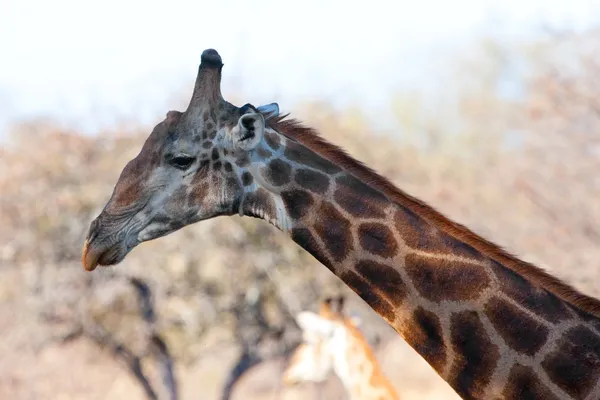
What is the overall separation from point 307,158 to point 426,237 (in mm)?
697

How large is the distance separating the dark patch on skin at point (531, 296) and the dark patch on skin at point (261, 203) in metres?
1.05

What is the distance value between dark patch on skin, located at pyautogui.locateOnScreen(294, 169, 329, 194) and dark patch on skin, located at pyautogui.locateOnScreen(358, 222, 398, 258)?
0.85 feet

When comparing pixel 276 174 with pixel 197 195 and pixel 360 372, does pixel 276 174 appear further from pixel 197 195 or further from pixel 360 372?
pixel 360 372

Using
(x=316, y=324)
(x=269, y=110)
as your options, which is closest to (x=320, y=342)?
(x=316, y=324)

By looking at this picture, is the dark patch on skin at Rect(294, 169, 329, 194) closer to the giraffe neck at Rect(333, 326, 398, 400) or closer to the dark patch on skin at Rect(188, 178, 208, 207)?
the dark patch on skin at Rect(188, 178, 208, 207)

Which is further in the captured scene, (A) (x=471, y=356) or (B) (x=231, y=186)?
(B) (x=231, y=186)

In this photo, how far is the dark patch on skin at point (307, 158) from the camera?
500 centimetres

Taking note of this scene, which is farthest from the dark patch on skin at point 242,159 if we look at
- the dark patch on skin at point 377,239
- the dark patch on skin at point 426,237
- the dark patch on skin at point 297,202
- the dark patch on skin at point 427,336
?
the dark patch on skin at point 427,336

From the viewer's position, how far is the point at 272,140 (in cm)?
509

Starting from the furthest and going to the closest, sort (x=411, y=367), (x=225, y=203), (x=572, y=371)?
(x=411, y=367) → (x=225, y=203) → (x=572, y=371)

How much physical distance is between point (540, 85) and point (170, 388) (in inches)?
445

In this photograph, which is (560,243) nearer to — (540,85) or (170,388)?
(540,85)

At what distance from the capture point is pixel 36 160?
24.9m

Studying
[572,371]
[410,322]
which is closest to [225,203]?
[410,322]
